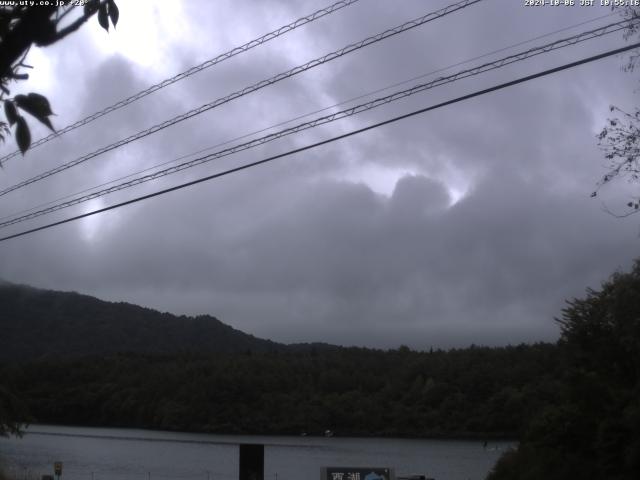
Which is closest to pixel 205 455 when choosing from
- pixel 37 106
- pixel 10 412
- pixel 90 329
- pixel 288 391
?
pixel 288 391

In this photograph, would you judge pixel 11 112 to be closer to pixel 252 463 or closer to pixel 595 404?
pixel 252 463

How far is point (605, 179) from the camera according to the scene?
47.1ft

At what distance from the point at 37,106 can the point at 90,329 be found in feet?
405

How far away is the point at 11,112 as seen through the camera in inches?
159

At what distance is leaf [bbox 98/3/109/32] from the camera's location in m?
4.32

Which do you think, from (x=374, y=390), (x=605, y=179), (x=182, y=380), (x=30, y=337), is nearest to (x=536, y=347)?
(x=374, y=390)

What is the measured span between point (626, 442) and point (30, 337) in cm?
7979

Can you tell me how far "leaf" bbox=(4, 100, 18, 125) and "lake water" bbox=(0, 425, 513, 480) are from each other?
134ft

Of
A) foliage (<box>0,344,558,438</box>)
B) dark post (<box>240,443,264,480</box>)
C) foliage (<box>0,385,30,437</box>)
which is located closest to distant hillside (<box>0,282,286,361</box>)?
foliage (<box>0,344,558,438</box>)

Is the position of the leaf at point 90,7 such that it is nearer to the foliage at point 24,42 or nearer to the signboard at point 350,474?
the foliage at point 24,42

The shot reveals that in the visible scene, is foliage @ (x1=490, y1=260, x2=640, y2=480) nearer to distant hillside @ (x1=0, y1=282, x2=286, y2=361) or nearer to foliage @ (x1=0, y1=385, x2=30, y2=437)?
foliage @ (x1=0, y1=385, x2=30, y2=437)

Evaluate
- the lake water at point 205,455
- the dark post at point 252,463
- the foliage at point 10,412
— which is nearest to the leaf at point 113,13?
the dark post at point 252,463

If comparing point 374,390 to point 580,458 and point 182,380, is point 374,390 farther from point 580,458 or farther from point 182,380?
point 580,458

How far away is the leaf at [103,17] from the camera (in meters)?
4.32
